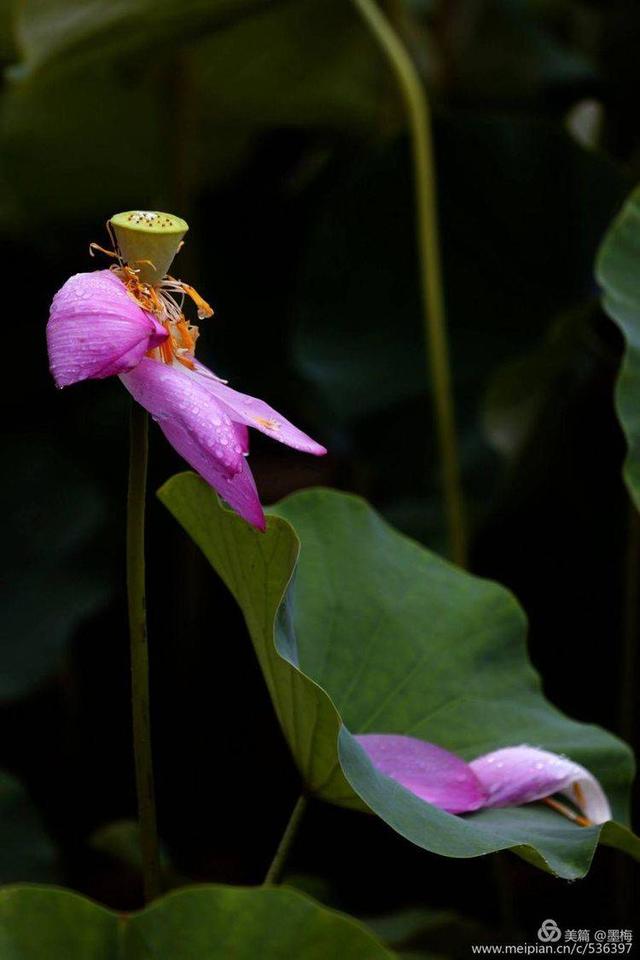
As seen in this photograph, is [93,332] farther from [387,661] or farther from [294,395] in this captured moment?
[294,395]

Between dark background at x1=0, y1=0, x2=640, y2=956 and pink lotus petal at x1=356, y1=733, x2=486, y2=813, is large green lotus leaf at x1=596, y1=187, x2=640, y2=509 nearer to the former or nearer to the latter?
dark background at x1=0, y1=0, x2=640, y2=956

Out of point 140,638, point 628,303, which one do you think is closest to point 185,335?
point 140,638

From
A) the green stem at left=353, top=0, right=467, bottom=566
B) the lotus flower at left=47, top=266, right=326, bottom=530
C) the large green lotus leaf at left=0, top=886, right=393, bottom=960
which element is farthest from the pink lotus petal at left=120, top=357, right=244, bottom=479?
the green stem at left=353, top=0, right=467, bottom=566

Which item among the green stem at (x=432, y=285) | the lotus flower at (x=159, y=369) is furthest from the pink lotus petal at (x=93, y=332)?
the green stem at (x=432, y=285)

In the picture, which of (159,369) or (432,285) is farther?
(432,285)

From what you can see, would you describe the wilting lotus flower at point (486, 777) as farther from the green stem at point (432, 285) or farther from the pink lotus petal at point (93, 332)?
the green stem at point (432, 285)

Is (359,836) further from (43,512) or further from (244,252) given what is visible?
(244,252)
